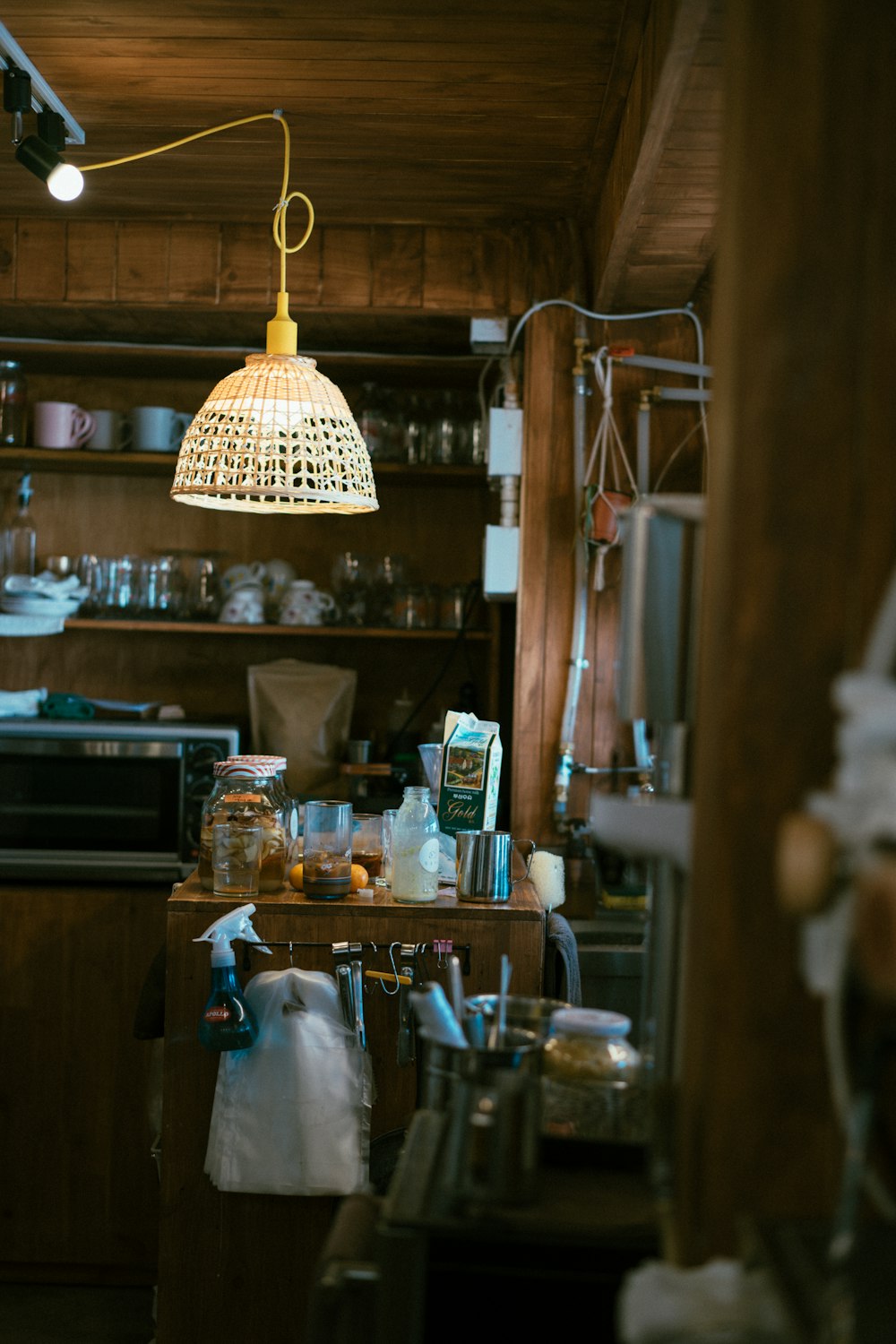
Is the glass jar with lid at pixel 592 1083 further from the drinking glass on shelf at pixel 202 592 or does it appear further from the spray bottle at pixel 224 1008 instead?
the drinking glass on shelf at pixel 202 592

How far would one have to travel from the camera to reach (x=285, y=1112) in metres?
2.16

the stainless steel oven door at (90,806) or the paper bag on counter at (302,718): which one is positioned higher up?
the paper bag on counter at (302,718)

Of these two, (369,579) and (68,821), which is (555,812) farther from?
(68,821)

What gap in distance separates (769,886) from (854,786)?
0.60 ft

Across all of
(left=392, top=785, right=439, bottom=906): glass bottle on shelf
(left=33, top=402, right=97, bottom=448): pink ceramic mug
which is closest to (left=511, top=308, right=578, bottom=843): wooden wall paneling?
(left=392, top=785, right=439, bottom=906): glass bottle on shelf

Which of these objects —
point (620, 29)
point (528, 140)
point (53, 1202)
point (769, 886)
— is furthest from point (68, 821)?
point (769, 886)

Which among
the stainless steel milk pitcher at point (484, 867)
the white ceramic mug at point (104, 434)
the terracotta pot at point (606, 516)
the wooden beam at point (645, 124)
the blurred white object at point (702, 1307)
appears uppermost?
the wooden beam at point (645, 124)

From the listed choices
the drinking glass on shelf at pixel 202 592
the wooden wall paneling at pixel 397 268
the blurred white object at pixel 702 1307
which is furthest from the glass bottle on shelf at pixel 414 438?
the blurred white object at pixel 702 1307

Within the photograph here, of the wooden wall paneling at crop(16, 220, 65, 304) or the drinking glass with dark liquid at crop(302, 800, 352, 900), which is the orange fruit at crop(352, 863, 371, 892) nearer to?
the drinking glass with dark liquid at crop(302, 800, 352, 900)

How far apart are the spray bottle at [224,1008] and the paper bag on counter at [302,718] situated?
1441mm

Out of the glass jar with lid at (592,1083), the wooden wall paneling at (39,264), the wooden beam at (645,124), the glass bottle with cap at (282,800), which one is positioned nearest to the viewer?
the glass jar with lid at (592,1083)

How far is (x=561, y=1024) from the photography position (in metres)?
1.45

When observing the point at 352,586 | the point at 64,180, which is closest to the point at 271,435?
the point at 64,180

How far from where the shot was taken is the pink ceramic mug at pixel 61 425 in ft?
11.7
